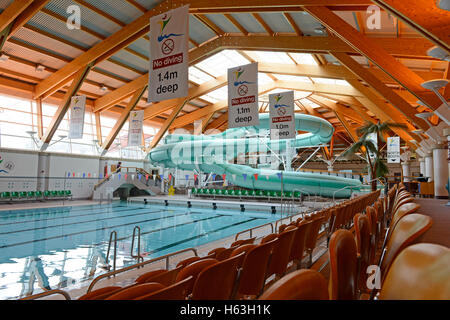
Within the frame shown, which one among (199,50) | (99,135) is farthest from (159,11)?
(99,135)

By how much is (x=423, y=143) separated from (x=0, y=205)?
74.3ft

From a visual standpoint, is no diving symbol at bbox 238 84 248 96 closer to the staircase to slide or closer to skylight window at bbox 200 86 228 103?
skylight window at bbox 200 86 228 103

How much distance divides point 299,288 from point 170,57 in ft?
19.2

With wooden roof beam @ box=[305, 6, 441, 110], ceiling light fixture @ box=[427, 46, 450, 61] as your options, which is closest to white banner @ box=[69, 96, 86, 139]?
wooden roof beam @ box=[305, 6, 441, 110]

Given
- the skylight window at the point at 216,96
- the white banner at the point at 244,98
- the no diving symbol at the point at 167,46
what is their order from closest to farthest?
1. the no diving symbol at the point at 167,46
2. the white banner at the point at 244,98
3. the skylight window at the point at 216,96

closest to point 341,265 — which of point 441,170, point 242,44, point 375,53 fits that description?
point 375,53

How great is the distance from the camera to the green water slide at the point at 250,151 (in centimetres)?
1747

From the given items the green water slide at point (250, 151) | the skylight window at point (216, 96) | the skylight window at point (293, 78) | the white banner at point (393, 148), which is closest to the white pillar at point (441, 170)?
the green water slide at point (250, 151)

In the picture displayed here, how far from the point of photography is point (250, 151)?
65.2 ft

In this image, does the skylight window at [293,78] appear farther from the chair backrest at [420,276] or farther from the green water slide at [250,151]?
the chair backrest at [420,276]

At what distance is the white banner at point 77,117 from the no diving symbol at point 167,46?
32.9 feet

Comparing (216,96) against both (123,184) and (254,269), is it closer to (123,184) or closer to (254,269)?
(123,184)
